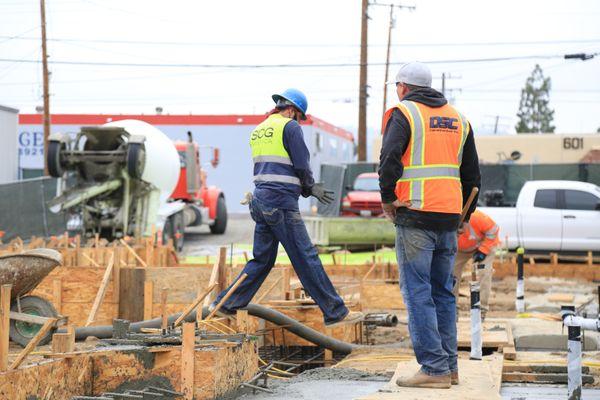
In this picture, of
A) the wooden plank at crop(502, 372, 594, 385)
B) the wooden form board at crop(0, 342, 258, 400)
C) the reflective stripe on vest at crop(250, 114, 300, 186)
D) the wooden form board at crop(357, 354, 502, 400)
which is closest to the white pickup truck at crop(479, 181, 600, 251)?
the reflective stripe on vest at crop(250, 114, 300, 186)

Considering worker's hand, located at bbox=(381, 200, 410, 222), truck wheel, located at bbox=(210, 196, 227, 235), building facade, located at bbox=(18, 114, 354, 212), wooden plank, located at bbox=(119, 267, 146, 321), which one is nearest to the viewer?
worker's hand, located at bbox=(381, 200, 410, 222)

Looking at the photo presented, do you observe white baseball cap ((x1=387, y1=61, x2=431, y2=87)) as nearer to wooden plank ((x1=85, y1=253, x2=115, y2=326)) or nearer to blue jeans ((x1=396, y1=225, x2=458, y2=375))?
blue jeans ((x1=396, y1=225, x2=458, y2=375))

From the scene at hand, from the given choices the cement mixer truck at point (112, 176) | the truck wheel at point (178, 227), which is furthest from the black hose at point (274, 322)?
the truck wheel at point (178, 227)

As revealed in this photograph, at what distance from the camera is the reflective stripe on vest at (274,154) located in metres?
8.95

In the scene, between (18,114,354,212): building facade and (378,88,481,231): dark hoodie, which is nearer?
(378,88,481,231): dark hoodie

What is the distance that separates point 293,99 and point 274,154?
507mm

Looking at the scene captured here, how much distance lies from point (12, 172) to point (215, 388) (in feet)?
104

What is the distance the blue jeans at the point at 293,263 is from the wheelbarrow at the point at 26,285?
66.0 inches

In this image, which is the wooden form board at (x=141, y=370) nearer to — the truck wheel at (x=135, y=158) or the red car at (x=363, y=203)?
the truck wheel at (x=135, y=158)

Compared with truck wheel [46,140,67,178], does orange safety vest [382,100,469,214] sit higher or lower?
higher

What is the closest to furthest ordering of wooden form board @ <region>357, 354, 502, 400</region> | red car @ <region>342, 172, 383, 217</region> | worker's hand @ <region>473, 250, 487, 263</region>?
1. wooden form board @ <region>357, 354, 502, 400</region>
2. worker's hand @ <region>473, 250, 487, 263</region>
3. red car @ <region>342, 172, 383, 217</region>

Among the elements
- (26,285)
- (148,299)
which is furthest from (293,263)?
(26,285)

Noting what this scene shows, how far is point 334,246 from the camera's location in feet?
79.1

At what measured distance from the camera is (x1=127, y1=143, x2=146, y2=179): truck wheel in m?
21.1
